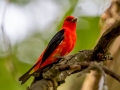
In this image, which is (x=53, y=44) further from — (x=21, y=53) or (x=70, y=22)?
(x=21, y=53)

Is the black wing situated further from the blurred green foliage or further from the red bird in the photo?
the blurred green foliage

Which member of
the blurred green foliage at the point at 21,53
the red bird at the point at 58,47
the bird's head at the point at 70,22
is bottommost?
the blurred green foliage at the point at 21,53

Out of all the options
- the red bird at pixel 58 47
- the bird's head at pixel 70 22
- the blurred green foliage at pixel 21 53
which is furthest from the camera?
the bird's head at pixel 70 22

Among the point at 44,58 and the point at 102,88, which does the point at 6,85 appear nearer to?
the point at 44,58

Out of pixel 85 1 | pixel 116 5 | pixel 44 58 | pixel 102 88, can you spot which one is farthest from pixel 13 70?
pixel 102 88

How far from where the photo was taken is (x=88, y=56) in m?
1.86

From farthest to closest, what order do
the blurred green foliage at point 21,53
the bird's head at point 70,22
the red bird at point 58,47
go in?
the bird's head at point 70,22, the blurred green foliage at point 21,53, the red bird at point 58,47

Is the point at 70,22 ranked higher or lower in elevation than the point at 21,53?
higher

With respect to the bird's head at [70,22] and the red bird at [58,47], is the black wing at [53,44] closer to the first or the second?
the red bird at [58,47]

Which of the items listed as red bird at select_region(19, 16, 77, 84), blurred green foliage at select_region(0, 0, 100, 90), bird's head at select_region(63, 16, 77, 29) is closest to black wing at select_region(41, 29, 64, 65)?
red bird at select_region(19, 16, 77, 84)

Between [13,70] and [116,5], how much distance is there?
103 cm

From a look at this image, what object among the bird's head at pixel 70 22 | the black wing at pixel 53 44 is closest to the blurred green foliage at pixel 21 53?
the bird's head at pixel 70 22

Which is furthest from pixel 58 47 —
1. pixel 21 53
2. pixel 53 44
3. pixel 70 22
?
pixel 21 53

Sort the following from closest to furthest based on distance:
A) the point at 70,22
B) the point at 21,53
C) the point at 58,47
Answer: the point at 58,47, the point at 70,22, the point at 21,53
